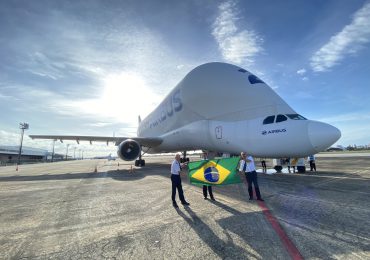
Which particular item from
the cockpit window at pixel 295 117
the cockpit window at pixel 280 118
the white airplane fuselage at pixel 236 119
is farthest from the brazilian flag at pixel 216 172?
the cockpit window at pixel 295 117

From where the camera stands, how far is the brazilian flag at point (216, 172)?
25.1 feet

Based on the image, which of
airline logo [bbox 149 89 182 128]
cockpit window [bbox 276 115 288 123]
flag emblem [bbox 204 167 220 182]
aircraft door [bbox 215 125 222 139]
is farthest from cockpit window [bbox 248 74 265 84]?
flag emblem [bbox 204 167 220 182]

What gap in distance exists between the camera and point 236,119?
12.9m

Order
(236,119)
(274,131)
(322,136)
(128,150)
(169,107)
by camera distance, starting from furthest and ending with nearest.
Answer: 1. (169,107)
2. (128,150)
3. (236,119)
4. (274,131)
5. (322,136)

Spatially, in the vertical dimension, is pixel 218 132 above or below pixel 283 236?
above

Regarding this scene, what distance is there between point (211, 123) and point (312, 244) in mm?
10936

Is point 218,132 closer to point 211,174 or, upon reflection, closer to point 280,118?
point 280,118

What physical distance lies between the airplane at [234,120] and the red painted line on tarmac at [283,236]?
463 cm

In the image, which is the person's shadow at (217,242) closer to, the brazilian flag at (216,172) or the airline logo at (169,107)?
the brazilian flag at (216,172)

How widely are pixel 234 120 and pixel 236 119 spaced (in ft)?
0.45

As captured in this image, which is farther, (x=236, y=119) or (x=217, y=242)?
(x=236, y=119)

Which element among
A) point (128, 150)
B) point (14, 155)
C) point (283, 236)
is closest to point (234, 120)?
point (283, 236)

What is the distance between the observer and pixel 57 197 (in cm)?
856

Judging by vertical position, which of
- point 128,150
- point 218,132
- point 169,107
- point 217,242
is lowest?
point 217,242
